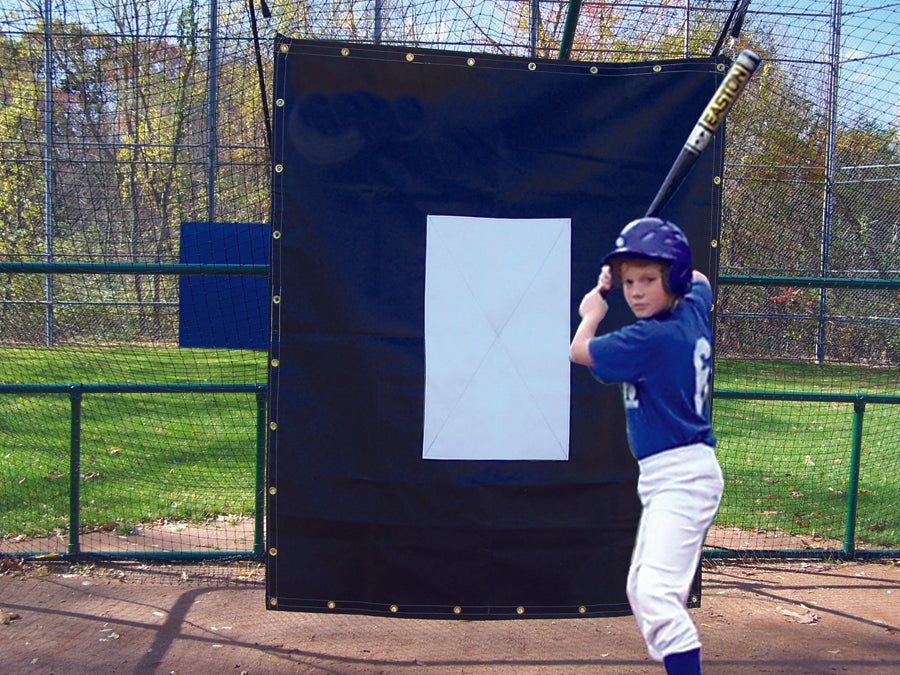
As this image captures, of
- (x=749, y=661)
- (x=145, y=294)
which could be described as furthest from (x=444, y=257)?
(x=145, y=294)

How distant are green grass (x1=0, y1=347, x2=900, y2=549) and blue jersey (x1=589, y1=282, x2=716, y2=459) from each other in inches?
131

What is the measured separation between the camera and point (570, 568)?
3643mm

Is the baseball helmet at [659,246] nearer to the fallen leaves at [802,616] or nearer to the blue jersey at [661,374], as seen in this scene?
the blue jersey at [661,374]

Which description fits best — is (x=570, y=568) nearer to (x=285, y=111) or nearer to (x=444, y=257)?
(x=444, y=257)

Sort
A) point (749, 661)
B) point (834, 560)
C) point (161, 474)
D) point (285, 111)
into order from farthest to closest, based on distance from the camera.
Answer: point (161, 474)
point (834, 560)
point (749, 661)
point (285, 111)

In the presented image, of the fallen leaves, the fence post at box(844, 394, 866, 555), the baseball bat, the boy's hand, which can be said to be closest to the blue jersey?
the boy's hand

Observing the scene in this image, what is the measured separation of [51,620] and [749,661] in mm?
3268

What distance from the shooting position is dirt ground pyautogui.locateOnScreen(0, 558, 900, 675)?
364cm

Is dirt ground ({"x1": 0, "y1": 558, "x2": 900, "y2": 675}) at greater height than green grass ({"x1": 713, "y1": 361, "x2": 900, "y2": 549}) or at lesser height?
lesser

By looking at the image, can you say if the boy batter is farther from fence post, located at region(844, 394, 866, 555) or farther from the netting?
fence post, located at region(844, 394, 866, 555)

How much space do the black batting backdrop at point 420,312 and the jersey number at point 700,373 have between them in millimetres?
762

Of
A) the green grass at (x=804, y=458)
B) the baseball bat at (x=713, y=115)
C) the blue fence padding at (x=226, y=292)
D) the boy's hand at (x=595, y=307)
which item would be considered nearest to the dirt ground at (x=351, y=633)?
the green grass at (x=804, y=458)

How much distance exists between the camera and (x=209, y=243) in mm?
7504

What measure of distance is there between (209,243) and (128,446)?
6.31ft
